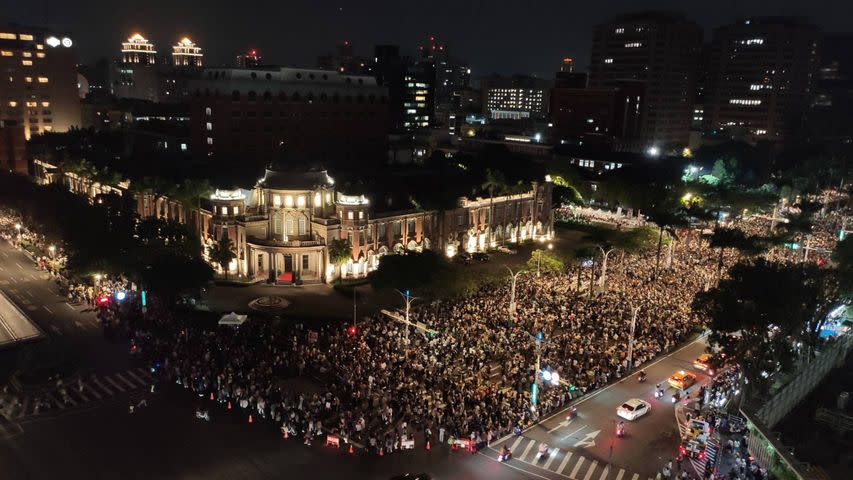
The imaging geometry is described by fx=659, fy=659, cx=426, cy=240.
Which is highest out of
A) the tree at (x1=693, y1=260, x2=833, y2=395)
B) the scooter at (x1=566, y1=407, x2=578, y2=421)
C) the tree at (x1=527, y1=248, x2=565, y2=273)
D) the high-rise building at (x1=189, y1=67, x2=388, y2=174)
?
the high-rise building at (x1=189, y1=67, x2=388, y2=174)

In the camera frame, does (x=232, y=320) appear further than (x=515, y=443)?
Yes

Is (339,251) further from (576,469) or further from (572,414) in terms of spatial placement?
(576,469)

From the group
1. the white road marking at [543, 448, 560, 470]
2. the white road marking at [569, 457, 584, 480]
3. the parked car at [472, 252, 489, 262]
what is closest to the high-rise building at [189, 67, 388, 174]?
the parked car at [472, 252, 489, 262]

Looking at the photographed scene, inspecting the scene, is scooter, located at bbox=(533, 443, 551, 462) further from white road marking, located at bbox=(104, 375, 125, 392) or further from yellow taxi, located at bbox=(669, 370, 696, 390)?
white road marking, located at bbox=(104, 375, 125, 392)

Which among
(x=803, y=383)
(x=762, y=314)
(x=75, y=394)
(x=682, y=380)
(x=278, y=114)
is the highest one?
(x=278, y=114)

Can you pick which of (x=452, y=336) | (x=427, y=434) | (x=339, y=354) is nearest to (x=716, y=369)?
(x=452, y=336)

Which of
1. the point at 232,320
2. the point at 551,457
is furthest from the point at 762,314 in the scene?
the point at 232,320

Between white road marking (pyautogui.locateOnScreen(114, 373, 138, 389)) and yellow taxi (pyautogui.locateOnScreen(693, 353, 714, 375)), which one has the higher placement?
yellow taxi (pyautogui.locateOnScreen(693, 353, 714, 375))
